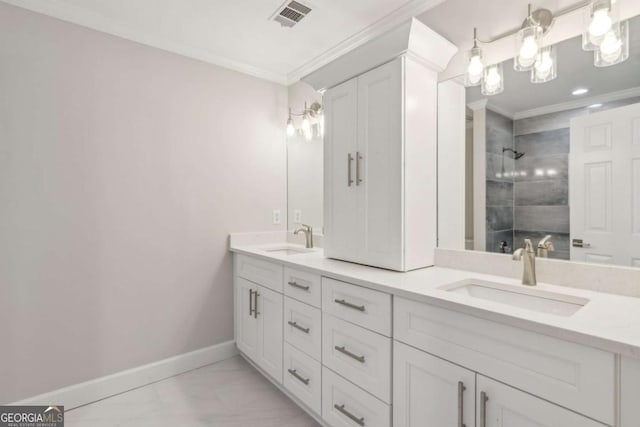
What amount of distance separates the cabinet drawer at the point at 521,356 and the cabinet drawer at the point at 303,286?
555 mm

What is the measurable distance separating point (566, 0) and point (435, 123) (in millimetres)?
722

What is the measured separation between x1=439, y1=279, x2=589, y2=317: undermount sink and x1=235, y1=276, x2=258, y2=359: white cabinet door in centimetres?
140

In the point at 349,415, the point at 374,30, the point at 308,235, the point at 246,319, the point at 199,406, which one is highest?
the point at 374,30

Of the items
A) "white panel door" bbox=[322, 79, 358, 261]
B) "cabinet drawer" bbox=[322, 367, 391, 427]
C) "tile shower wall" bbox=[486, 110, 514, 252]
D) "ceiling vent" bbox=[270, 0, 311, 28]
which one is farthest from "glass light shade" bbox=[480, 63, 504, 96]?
"cabinet drawer" bbox=[322, 367, 391, 427]

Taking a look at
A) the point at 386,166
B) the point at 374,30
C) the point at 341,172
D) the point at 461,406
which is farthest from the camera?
the point at 374,30

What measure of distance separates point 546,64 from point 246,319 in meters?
2.36

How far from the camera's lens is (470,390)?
3.48ft

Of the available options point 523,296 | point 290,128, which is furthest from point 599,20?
point 290,128

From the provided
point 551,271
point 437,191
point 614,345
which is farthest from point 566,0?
point 614,345

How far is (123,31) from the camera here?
208 cm

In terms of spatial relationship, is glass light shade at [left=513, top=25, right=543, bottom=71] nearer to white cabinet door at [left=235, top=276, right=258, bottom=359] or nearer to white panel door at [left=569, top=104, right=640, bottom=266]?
white panel door at [left=569, top=104, right=640, bottom=266]

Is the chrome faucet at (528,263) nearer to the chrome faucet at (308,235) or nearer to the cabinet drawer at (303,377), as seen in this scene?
the cabinet drawer at (303,377)

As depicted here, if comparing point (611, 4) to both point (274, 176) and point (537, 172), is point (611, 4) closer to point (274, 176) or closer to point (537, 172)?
point (537, 172)

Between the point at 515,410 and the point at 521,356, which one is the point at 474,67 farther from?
the point at 515,410
